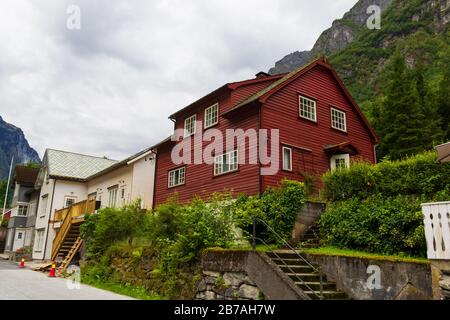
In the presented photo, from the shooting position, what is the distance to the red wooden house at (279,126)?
17141 millimetres

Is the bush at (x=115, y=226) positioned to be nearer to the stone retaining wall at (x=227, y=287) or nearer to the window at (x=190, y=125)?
the window at (x=190, y=125)

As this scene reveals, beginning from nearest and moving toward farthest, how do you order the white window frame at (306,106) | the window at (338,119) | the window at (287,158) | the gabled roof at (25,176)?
the window at (287,158), the white window frame at (306,106), the window at (338,119), the gabled roof at (25,176)

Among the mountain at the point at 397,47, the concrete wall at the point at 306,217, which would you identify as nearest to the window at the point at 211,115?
the concrete wall at the point at 306,217

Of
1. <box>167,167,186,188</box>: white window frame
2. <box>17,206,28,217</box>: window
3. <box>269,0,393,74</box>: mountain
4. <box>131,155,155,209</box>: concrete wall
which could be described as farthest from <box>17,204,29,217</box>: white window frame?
<box>269,0,393,74</box>: mountain

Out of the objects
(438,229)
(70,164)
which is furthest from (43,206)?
(438,229)

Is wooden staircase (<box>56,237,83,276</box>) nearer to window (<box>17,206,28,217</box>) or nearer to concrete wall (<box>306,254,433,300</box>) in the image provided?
concrete wall (<box>306,254,433,300</box>)

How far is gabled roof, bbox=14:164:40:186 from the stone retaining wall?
117 ft

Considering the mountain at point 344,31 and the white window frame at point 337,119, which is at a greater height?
the mountain at point 344,31

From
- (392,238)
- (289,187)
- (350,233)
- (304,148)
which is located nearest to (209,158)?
(304,148)

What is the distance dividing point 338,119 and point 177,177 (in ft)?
31.0

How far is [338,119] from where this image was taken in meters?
21.0

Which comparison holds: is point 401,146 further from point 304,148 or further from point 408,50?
point 408,50
